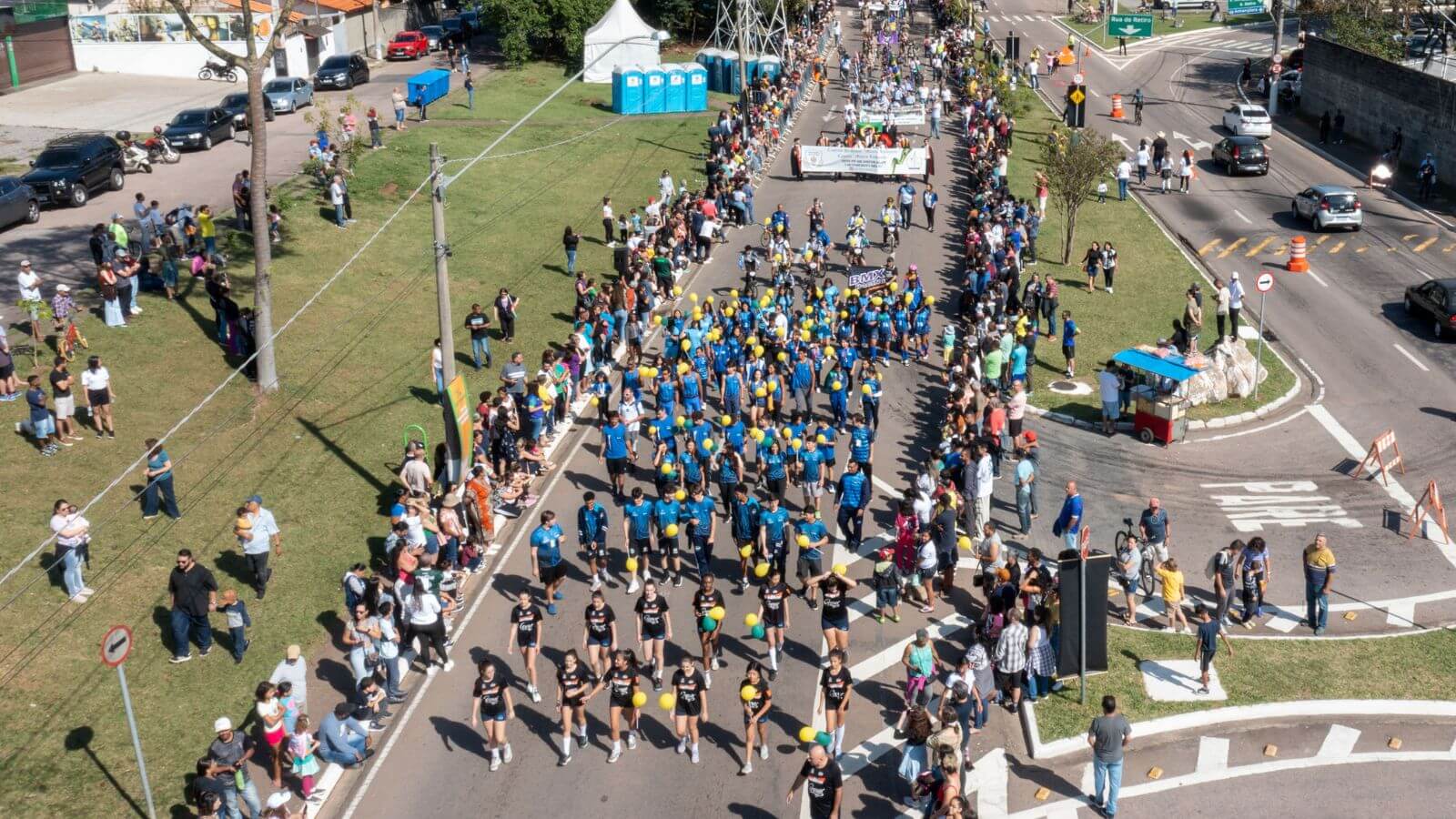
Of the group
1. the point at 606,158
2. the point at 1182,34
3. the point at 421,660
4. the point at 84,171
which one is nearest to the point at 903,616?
the point at 421,660

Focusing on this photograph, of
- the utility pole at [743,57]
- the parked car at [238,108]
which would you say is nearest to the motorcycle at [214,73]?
the parked car at [238,108]

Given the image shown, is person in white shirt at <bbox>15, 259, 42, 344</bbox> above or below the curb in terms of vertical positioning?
above

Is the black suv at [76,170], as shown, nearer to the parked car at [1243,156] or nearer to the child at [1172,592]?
the child at [1172,592]

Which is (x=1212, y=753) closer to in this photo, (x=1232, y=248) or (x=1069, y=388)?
(x=1069, y=388)

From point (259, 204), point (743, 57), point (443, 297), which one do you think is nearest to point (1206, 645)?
point (443, 297)

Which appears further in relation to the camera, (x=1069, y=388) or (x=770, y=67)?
(x=770, y=67)

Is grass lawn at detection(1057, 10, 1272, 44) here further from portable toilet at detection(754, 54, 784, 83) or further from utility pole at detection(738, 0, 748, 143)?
utility pole at detection(738, 0, 748, 143)

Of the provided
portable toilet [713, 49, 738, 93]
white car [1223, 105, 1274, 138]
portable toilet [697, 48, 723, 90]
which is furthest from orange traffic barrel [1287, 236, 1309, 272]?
portable toilet [697, 48, 723, 90]
